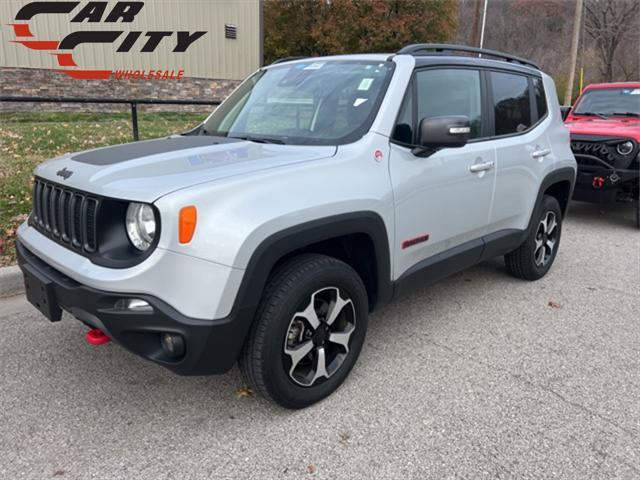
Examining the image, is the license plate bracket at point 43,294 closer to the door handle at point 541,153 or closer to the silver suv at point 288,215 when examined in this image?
the silver suv at point 288,215

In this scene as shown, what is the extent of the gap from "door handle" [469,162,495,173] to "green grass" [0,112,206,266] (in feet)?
12.4

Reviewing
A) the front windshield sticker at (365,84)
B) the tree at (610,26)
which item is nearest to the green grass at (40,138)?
the front windshield sticker at (365,84)

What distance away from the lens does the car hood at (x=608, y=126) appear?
22.2ft

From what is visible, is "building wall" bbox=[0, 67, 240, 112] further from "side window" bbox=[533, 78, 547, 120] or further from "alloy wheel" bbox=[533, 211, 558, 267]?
"alloy wheel" bbox=[533, 211, 558, 267]

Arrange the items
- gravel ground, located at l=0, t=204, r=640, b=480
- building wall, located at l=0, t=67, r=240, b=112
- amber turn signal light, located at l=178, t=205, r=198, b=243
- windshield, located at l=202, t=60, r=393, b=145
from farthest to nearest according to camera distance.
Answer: building wall, located at l=0, t=67, r=240, b=112
windshield, located at l=202, t=60, r=393, b=145
gravel ground, located at l=0, t=204, r=640, b=480
amber turn signal light, located at l=178, t=205, r=198, b=243

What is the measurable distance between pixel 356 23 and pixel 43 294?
2720 cm

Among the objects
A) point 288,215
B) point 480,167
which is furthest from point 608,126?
point 288,215

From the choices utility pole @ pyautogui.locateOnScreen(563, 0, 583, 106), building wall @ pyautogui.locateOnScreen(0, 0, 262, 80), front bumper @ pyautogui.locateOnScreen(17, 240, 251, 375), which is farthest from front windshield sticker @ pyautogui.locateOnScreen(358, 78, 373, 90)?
utility pole @ pyautogui.locateOnScreen(563, 0, 583, 106)

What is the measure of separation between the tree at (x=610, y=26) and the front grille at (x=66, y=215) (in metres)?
35.0

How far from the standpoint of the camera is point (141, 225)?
2.38 meters

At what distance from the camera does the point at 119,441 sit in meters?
2.60

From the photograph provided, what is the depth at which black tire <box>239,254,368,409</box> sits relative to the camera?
2.55 meters

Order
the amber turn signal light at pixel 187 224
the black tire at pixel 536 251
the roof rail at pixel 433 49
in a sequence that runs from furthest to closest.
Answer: the black tire at pixel 536 251
the roof rail at pixel 433 49
the amber turn signal light at pixel 187 224

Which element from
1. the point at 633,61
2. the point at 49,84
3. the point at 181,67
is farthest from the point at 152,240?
the point at 633,61
